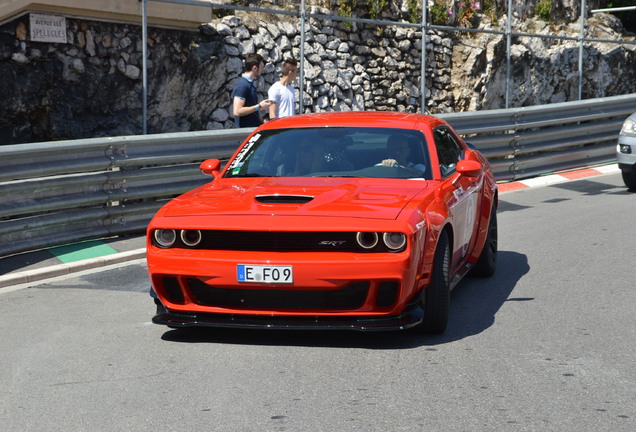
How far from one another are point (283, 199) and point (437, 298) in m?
1.14

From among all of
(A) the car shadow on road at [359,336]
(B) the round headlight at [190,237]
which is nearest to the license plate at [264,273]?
(B) the round headlight at [190,237]

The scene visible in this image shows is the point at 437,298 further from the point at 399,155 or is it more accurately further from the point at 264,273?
the point at 399,155

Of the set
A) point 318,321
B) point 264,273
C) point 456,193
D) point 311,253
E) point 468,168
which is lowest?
point 318,321

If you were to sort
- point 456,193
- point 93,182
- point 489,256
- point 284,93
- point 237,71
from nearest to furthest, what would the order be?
1. point 456,193
2. point 489,256
3. point 93,182
4. point 284,93
5. point 237,71

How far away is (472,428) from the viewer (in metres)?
4.53

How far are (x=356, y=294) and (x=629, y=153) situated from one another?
28.7ft

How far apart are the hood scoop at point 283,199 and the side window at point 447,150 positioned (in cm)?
129

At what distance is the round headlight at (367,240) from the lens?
5789mm

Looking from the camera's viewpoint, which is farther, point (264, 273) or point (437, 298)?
point (437, 298)

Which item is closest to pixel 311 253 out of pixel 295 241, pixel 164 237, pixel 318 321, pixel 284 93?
pixel 295 241

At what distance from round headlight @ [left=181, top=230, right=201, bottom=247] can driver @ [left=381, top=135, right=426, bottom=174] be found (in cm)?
159

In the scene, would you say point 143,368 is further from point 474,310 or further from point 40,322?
point 474,310

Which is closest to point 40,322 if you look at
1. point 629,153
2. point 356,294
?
point 356,294

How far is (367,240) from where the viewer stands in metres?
5.82
